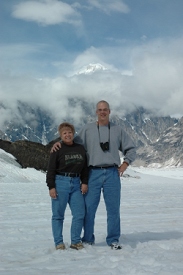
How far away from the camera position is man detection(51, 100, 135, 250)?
224 inches

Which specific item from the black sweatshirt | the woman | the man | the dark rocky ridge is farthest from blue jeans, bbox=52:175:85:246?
the dark rocky ridge

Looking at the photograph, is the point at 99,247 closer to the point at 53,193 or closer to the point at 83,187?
the point at 83,187

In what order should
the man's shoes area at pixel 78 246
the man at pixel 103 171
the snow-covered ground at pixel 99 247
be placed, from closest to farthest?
1. the snow-covered ground at pixel 99 247
2. the man's shoes area at pixel 78 246
3. the man at pixel 103 171

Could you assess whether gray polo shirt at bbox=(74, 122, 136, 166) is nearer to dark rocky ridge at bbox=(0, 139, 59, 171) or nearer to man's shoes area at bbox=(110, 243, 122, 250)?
man's shoes area at bbox=(110, 243, 122, 250)

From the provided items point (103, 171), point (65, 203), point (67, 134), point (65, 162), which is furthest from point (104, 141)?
point (65, 203)

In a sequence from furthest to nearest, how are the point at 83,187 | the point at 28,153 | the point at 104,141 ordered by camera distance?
the point at 28,153 < the point at 104,141 < the point at 83,187

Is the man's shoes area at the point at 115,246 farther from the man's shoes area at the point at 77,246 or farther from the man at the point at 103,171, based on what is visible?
the man's shoes area at the point at 77,246

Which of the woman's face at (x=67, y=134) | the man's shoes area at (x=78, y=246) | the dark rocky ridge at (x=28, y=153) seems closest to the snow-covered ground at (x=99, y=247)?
the man's shoes area at (x=78, y=246)

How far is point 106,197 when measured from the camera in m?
5.78

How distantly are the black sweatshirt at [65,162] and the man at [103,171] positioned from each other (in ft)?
0.82

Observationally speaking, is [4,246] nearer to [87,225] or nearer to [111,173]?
[87,225]

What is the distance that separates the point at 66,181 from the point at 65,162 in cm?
29

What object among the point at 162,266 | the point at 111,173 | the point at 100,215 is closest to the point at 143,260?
the point at 162,266

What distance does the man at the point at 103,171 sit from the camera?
570 cm
